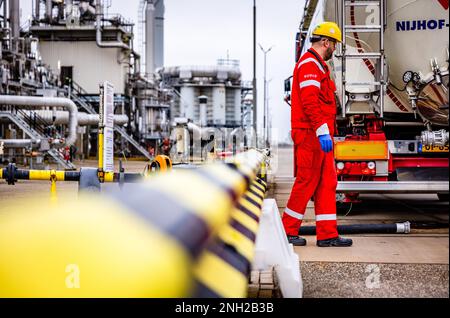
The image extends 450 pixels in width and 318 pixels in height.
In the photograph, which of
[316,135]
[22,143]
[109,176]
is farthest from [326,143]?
[22,143]

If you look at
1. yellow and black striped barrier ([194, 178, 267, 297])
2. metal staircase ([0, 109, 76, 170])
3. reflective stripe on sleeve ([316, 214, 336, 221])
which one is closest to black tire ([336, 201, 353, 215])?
reflective stripe on sleeve ([316, 214, 336, 221])

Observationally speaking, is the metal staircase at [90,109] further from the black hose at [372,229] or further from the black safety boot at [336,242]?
the black safety boot at [336,242]

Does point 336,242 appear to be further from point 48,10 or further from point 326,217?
point 48,10

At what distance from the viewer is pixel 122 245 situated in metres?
1.17

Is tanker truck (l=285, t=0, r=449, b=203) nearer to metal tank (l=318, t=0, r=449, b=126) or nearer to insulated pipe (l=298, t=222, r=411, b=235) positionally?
metal tank (l=318, t=0, r=449, b=126)

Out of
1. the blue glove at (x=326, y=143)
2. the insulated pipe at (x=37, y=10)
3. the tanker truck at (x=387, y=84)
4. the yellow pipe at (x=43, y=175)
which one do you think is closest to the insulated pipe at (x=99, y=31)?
the insulated pipe at (x=37, y=10)

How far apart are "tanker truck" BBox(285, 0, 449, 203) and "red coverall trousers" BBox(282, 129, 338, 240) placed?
67cm

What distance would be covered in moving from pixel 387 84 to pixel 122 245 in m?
6.27

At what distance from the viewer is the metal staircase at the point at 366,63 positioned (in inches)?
266

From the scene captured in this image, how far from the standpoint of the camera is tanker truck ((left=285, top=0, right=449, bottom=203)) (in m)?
6.41

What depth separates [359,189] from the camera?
20.7 ft

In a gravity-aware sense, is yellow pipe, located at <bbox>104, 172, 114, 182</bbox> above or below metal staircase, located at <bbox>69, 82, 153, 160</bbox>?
below

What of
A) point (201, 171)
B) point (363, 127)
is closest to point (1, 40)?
point (363, 127)

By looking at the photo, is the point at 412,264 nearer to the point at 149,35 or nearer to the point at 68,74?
→ the point at 68,74
